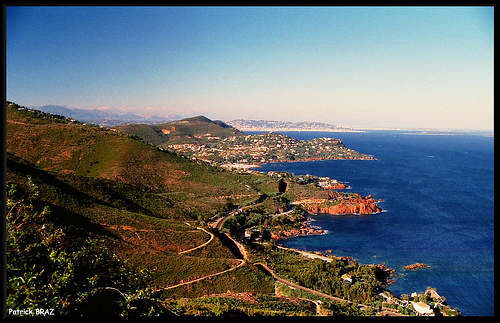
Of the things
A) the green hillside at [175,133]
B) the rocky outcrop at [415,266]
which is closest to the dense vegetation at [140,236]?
the rocky outcrop at [415,266]

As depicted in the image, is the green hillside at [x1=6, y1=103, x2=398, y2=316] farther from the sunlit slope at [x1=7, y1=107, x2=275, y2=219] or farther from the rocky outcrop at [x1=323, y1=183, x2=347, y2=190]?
the rocky outcrop at [x1=323, y1=183, x2=347, y2=190]

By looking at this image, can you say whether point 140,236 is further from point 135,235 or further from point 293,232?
point 293,232

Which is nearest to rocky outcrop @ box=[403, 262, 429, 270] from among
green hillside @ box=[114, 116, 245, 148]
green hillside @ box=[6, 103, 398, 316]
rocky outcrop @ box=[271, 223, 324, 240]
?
green hillside @ box=[6, 103, 398, 316]

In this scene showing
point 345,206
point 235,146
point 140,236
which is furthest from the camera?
point 235,146

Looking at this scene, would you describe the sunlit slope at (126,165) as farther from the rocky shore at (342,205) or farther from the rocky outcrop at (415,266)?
the rocky outcrop at (415,266)

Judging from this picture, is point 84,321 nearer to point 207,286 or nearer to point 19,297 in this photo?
point 19,297

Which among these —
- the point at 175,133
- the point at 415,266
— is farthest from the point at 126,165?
the point at 175,133

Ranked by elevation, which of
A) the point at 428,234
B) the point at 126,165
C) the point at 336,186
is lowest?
the point at 428,234

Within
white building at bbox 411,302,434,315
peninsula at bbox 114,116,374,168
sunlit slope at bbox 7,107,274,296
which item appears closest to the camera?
sunlit slope at bbox 7,107,274,296

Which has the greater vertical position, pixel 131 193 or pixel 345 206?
pixel 131 193
